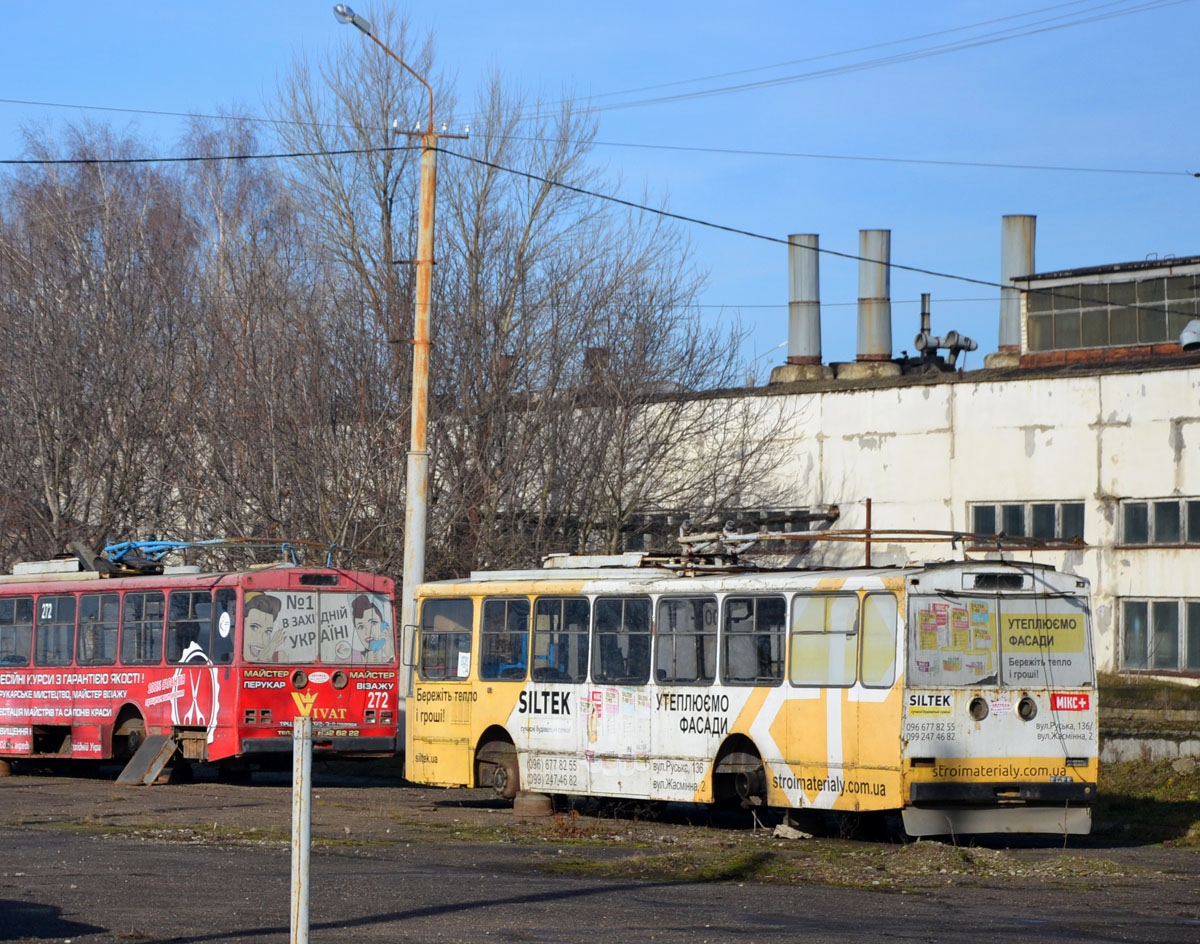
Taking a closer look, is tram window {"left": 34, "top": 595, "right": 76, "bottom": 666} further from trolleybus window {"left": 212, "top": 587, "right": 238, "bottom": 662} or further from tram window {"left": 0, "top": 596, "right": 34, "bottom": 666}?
trolleybus window {"left": 212, "top": 587, "right": 238, "bottom": 662}

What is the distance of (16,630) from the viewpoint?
2641 centimetres

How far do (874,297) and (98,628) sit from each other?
80.1 ft

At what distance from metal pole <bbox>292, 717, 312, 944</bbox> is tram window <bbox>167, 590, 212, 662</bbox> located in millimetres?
14745

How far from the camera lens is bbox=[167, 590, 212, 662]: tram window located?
75.8ft

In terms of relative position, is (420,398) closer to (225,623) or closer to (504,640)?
(225,623)

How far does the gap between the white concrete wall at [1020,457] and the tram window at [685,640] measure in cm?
1244

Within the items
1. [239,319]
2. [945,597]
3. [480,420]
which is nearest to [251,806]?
[945,597]

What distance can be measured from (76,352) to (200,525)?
24.0 feet

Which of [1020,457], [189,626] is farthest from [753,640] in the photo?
[1020,457]

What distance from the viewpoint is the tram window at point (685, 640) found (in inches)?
701

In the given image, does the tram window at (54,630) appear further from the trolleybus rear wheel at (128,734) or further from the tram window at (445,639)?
the tram window at (445,639)

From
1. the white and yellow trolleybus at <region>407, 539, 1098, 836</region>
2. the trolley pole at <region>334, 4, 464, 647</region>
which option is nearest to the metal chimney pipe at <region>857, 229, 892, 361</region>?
the trolley pole at <region>334, 4, 464, 647</region>

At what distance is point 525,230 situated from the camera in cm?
3712

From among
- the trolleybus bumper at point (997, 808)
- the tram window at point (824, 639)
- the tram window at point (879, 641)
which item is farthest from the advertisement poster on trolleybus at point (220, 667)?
the trolleybus bumper at point (997, 808)
